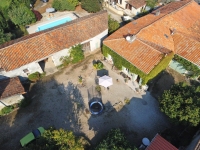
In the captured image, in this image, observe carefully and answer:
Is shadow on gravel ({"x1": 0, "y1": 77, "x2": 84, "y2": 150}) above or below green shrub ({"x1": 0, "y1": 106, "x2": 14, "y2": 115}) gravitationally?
below

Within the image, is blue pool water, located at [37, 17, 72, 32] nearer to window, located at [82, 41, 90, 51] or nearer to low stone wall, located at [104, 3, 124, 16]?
low stone wall, located at [104, 3, 124, 16]

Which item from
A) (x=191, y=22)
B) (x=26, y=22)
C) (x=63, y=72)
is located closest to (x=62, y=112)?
(x=63, y=72)

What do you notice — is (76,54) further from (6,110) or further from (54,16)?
(54,16)

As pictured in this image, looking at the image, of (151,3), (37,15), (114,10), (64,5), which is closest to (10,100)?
(37,15)

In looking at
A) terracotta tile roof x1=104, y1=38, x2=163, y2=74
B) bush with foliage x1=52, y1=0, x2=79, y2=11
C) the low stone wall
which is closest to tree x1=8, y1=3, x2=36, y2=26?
bush with foliage x1=52, y1=0, x2=79, y2=11

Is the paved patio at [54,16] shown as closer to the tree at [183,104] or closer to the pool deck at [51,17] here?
the pool deck at [51,17]

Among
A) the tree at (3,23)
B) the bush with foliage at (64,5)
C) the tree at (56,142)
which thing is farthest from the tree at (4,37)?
the tree at (56,142)
